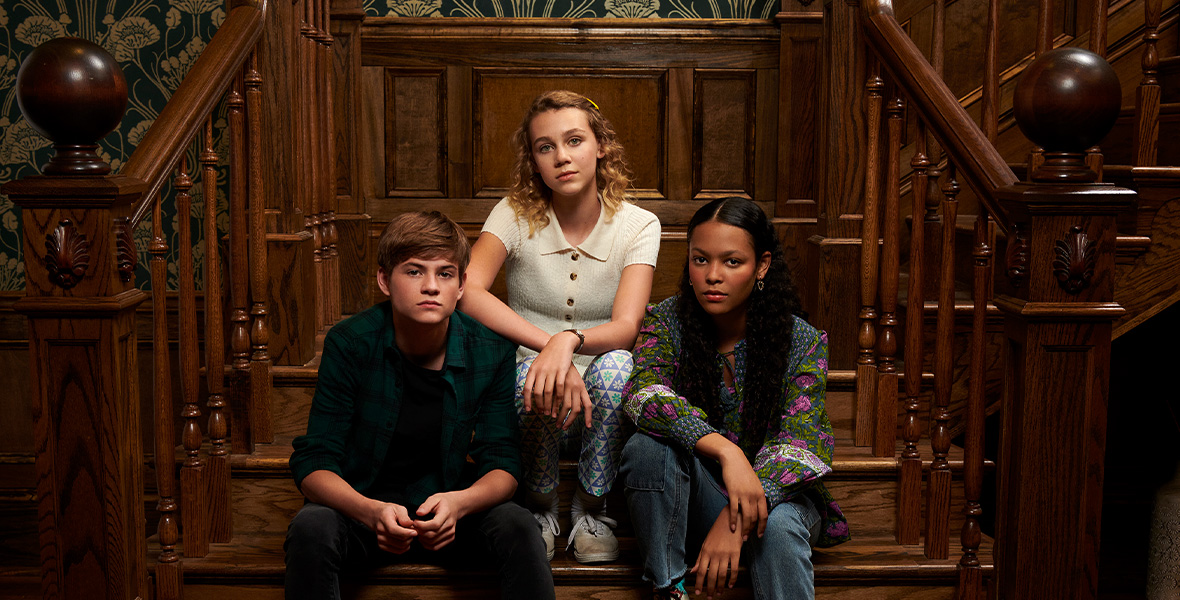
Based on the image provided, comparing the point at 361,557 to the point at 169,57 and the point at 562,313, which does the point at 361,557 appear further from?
the point at 169,57

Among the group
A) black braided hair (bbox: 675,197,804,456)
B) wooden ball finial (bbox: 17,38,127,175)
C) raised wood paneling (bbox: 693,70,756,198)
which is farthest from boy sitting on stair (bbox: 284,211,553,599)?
raised wood paneling (bbox: 693,70,756,198)

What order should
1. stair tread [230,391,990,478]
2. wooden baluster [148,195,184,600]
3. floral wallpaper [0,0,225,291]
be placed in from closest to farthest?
wooden baluster [148,195,184,600], stair tread [230,391,990,478], floral wallpaper [0,0,225,291]

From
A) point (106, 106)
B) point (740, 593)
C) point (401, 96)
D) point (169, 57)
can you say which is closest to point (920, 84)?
point (740, 593)

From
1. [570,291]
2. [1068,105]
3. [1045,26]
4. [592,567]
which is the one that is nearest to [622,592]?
[592,567]

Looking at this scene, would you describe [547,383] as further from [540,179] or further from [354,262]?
[354,262]

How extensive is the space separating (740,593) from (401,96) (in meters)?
1.81

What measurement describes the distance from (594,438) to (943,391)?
0.66m

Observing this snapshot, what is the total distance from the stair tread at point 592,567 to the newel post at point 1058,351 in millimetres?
291

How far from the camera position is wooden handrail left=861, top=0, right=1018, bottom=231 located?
1.52m

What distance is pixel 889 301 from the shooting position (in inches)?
73.7

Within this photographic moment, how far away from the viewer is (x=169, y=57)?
8.76 ft

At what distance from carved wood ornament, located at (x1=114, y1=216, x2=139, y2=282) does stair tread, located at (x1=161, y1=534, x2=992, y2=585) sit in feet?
1.92

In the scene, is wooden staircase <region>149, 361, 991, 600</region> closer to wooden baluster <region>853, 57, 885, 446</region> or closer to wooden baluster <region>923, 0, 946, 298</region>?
wooden baluster <region>853, 57, 885, 446</region>

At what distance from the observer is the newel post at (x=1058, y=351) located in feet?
4.35
